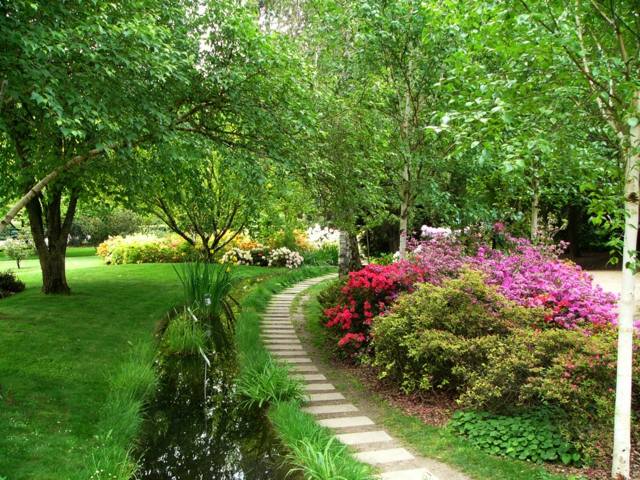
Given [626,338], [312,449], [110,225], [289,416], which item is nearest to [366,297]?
[289,416]

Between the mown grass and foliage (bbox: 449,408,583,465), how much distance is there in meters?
0.11

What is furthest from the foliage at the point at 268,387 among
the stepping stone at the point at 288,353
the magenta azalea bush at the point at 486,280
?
the stepping stone at the point at 288,353

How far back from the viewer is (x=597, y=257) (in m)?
18.1

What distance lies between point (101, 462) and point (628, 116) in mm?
4331

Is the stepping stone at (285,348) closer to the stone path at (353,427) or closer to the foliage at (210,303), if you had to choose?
A: the stone path at (353,427)

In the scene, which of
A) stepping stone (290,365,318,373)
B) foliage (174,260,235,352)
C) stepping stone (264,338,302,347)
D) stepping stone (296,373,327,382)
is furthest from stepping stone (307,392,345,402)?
foliage (174,260,235,352)

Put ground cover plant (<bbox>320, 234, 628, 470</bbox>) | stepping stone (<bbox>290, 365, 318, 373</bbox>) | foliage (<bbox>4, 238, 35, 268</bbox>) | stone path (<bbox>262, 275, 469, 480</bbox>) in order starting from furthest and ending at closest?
foliage (<bbox>4, 238, 35, 268</bbox>)
stepping stone (<bbox>290, 365, 318, 373</bbox>)
ground cover plant (<bbox>320, 234, 628, 470</bbox>)
stone path (<bbox>262, 275, 469, 480</bbox>)

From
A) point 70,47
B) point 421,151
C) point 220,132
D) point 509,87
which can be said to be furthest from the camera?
point 421,151

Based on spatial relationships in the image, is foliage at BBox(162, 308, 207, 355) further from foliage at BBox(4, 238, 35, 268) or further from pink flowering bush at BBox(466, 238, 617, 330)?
foliage at BBox(4, 238, 35, 268)

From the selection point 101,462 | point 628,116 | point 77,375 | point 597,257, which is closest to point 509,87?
point 628,116

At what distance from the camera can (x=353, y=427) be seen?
14.3ft

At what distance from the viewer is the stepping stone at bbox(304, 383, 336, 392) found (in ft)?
17.5

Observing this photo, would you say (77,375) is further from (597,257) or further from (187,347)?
(597,257)

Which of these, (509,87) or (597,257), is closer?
(509,87)
